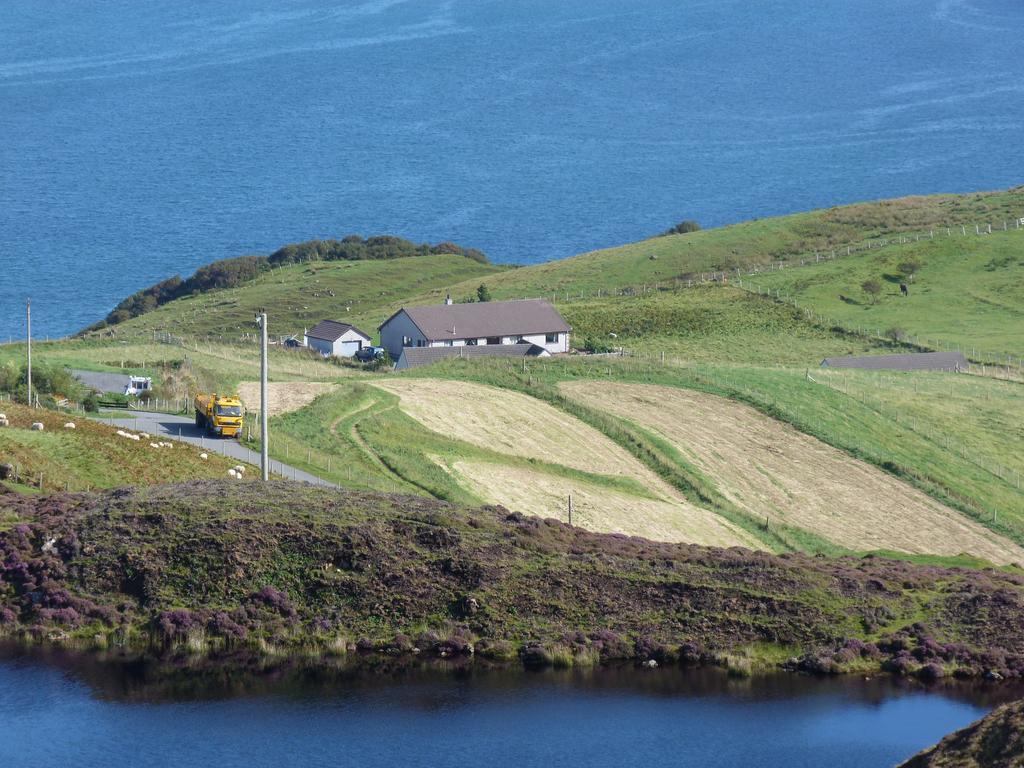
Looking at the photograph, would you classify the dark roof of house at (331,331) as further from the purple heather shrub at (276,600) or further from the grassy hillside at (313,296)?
the purple heather shrub at (276,600)

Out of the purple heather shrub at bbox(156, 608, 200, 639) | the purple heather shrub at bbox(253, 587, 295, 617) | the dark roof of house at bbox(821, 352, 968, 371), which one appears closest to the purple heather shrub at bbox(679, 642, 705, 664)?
the purple heather shrub at bbox(253, 587, 295, 617)

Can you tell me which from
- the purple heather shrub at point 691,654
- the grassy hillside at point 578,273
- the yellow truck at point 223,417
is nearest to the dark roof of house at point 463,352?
the grassy hillside at point 578,273

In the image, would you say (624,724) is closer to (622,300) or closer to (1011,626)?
(1011,626)

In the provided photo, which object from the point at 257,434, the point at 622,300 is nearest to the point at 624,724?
the point at 257,434

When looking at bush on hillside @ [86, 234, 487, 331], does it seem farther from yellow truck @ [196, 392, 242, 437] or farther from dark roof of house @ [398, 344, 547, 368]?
yellow truck @ [196, 392, 242, 437]

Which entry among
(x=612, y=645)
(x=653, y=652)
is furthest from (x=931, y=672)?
(x=612, y=645)
